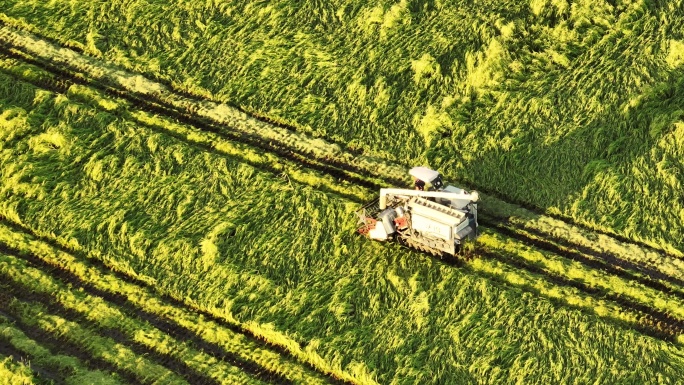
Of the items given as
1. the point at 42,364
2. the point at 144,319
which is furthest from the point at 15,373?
the point at 144,319

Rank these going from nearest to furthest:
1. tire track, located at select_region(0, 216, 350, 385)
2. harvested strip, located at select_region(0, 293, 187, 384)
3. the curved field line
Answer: harvested strip, located at select_region(0, 293, 187, 384) → tire track, located at select_region(0, 216, 350, 385) → the curved field line

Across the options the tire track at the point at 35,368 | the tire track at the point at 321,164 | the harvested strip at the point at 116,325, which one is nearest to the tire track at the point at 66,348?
the tire track at the point at 35,368

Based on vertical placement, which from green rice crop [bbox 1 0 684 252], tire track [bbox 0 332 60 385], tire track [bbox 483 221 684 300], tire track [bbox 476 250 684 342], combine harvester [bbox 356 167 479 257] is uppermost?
green rice crop [bbox 1 0 684 252]

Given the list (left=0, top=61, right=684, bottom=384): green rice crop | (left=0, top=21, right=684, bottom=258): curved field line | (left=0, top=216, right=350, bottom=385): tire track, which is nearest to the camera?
(left=0, top=61, right=684, bottom=384): green rice crop

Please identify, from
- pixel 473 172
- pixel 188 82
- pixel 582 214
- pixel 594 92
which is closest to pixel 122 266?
pixel 188 82

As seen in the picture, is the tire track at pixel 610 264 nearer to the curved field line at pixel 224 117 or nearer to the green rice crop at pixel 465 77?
the curved field line at pixel 224 117

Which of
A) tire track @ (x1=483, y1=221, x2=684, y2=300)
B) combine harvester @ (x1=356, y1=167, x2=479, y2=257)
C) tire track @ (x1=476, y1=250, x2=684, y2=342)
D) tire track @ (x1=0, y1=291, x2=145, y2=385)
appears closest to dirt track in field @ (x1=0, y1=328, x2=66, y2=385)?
tire track @ (x1=0, y1=291, x2=145, y2=385)

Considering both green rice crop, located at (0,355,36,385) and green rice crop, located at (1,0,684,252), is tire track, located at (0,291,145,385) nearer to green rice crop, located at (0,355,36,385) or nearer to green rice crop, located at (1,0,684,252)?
green rice crop, located at (0,355,36,385)

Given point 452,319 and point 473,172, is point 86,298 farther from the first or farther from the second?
point 473,172
